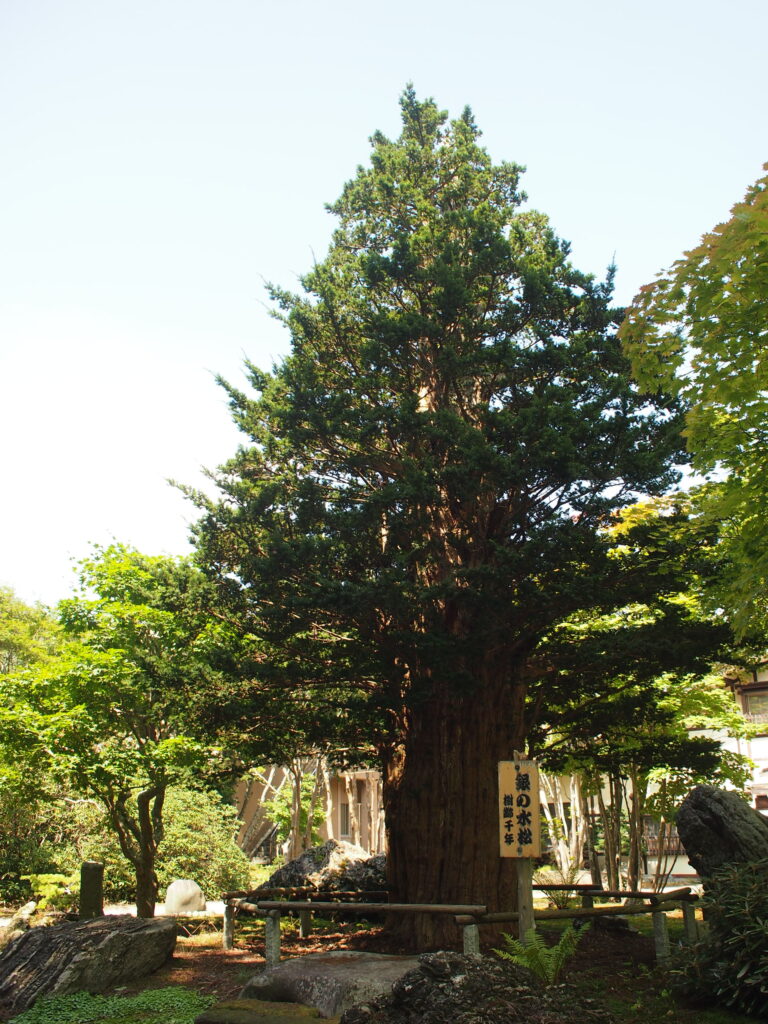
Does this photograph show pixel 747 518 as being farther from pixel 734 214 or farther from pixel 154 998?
pixel 154 998

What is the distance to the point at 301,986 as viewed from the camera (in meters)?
8.35

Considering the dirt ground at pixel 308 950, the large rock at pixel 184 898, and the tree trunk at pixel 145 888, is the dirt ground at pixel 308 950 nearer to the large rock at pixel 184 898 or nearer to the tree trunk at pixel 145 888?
the tree trunk at pixel 145 888

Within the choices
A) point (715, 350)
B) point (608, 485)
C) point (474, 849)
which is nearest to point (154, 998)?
point (474, 849)

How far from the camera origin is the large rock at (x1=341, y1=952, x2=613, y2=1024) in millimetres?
5281

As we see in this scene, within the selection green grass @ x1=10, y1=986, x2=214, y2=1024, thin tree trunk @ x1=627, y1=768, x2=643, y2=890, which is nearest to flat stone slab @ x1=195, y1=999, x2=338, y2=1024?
green grass @ x1=10, y1=986, x2=214, y2=1024

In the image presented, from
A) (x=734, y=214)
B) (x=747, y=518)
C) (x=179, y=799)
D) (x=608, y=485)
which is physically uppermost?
(x=734, y=214)

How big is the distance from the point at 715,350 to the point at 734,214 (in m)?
1.29

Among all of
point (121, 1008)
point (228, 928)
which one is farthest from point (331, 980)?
point (228, 928)

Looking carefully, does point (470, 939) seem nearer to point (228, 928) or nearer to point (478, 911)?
point (478, 911)

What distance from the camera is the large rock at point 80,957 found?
32.6 feet

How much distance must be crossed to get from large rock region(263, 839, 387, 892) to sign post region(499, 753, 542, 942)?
7.85m

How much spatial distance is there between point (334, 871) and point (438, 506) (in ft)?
29.3

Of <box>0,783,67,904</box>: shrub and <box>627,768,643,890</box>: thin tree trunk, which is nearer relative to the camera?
<box>627,768,643,890</box>: thin tree trunk

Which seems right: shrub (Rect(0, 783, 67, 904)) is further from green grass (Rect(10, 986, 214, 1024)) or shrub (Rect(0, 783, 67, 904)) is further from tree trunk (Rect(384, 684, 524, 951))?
tree trunk (Rect(384, 684, 524, 951))
